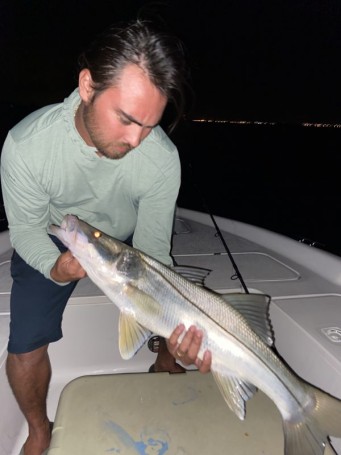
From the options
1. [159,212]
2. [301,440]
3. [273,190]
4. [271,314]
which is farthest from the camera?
[273,190]

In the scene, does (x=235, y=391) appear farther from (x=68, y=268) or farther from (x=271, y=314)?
(x=68, y=268)

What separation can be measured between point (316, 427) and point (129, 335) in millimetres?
1057

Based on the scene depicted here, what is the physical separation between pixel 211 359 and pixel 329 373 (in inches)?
29.6

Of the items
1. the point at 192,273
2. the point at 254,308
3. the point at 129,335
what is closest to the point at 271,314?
the point at 254,308

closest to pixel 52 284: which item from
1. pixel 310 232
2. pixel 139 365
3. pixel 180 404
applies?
pixel 180 404

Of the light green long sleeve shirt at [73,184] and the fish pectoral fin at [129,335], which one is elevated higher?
the light green long sleeve shirt at [73,184]

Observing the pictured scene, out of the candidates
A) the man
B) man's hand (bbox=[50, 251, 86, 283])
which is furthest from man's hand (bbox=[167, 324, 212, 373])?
man's hand (bbox=[50, 251, 86, 283])

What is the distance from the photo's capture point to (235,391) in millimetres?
1961

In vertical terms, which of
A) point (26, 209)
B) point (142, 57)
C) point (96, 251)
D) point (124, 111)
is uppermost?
point (142, 57)

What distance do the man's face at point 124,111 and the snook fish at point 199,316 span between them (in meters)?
0.52

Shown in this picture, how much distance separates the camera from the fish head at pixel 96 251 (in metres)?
1.91

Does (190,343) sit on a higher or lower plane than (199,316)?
lower

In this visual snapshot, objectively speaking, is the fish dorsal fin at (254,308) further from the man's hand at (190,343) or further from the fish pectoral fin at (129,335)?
the fish pectoral fin at (129,335)

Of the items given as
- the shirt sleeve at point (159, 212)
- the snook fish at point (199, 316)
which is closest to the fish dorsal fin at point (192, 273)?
the snook fish at point (199, 316)
